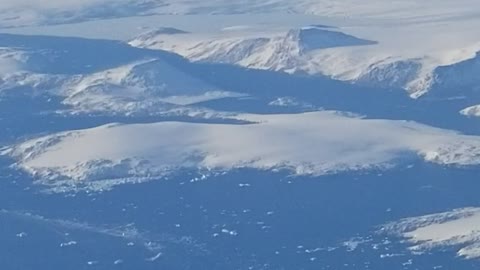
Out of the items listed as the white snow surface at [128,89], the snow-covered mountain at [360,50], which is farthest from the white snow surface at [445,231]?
the snow-covered mountain at [360,50]

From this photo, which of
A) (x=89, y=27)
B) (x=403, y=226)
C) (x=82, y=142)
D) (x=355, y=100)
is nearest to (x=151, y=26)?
(x=89, y=27)

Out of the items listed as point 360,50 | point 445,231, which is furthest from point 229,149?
point 360,50

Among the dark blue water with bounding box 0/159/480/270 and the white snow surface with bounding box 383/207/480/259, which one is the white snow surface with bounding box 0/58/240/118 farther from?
the white snow surface with bounding box 383/207/480/259

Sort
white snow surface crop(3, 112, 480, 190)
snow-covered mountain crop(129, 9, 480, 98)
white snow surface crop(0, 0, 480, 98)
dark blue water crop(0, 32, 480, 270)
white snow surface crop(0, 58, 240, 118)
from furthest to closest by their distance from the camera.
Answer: white snow surface crop(0, 0, 480, 98) → snow-covered mountain crop(129, 9, 480, 98) → white snow surface crop(0, 58, 240, 118) → white snow surface crop(3, 112, 480, 190) → dark blue water crop(0, 32, 480, 270)

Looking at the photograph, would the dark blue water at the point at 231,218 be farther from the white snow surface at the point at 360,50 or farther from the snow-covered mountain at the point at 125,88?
the white snow surface at the point at 360,50

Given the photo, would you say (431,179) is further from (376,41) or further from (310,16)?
(310,16)

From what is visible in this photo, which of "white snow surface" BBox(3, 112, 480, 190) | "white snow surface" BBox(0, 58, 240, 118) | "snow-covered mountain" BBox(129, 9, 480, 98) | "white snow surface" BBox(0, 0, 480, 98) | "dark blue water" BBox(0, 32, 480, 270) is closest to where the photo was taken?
"dark blue water" BBox(0, 32, 480, 270)

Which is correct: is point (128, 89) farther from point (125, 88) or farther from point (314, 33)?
point (314, 33)

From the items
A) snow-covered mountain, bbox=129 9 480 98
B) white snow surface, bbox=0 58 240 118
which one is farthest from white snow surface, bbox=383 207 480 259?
snow-covered mountain, bbox=129 9 480 98
